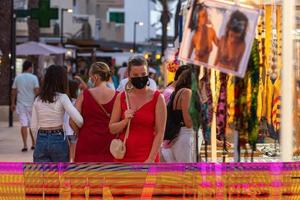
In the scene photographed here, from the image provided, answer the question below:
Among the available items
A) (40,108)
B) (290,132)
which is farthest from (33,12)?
(290,132)

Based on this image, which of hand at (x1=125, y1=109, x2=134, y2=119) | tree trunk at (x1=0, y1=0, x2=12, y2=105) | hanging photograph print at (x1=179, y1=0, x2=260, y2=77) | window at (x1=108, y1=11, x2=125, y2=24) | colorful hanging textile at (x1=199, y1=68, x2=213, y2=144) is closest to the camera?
hanging photograph print at (x1=179, y1=0, x2=260, y2=77)

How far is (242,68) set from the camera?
4484 mm

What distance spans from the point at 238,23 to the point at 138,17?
284ft

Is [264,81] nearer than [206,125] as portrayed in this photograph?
No

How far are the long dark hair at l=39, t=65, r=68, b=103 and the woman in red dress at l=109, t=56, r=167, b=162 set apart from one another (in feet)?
4.56

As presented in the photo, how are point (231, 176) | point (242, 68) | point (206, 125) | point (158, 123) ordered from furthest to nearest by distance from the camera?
point (158, 123)
point (206, 125)
point (231, 176)
point (242, 68)

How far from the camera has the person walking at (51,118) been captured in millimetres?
7262

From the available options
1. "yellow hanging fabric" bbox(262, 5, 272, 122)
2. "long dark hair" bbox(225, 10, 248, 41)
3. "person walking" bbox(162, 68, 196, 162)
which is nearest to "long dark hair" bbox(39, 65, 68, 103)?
"person walking" bbox(162, 68, 196, 162)

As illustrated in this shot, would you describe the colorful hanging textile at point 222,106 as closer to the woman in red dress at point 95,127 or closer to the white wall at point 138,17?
the woman in red dress at point 95,127

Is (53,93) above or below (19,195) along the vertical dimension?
above

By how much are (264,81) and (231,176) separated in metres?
2.68

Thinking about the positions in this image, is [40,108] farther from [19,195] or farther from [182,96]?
[19,195]

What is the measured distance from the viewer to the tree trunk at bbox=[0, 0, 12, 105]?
23844 millimetres

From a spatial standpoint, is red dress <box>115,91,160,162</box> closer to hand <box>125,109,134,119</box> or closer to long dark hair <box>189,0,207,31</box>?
hand <box>125,109,134,119</box>
